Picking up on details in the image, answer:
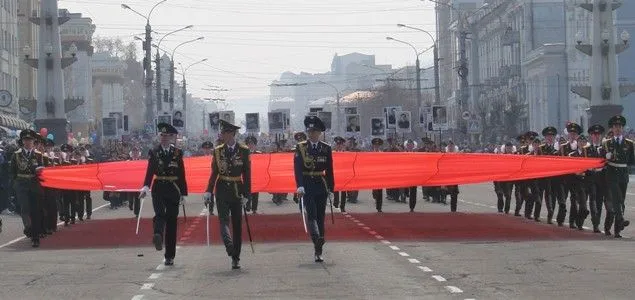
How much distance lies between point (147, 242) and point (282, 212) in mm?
12706

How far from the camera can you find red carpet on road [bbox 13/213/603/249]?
87.2 ft

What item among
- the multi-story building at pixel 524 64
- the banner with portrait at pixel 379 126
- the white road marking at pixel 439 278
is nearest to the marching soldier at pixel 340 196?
the white road marking at pixel 439 278

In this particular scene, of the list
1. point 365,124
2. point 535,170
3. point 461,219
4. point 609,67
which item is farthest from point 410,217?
point 365,124

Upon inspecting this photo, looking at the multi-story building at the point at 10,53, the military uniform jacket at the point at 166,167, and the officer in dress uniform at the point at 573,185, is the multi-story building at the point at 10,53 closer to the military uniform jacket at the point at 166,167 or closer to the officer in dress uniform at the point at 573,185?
the officer in dress uniform at the point at 573,185

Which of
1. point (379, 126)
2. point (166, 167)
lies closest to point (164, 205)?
point (166, 167)

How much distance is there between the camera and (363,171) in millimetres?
34219

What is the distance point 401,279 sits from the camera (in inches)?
720

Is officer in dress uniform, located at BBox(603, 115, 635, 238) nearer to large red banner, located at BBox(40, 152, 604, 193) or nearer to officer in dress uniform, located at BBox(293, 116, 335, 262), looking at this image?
large red banner, located at BBox(40, 152, 604, 193)

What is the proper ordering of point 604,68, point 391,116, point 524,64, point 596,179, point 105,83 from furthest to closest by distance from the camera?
point 105,83, point 524,64, point 391,116, point 604,68, point 596,179

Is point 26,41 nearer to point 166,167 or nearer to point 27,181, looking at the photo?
point 27,181

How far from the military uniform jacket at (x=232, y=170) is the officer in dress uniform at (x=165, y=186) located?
65cm

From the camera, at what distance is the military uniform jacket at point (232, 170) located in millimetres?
20920

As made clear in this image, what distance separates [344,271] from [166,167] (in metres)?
3.32

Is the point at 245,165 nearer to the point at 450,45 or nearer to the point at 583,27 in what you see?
the point at 583,27
